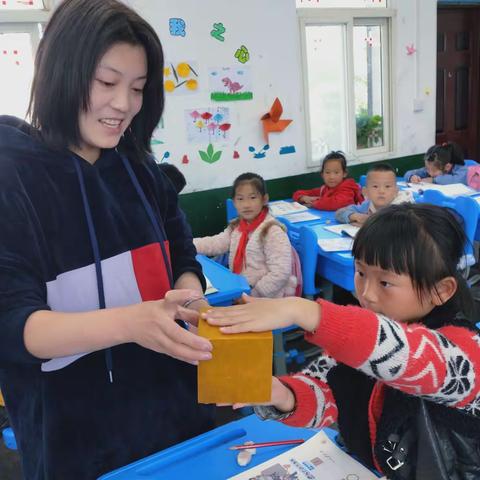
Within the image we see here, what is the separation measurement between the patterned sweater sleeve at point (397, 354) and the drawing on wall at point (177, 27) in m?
3.34

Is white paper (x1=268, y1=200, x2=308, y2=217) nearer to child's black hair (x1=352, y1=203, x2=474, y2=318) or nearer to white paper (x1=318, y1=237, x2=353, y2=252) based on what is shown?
white paper (x1=318, y1=237, x2=353, y2=252)

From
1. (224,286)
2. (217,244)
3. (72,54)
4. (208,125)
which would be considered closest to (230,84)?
(208,125)

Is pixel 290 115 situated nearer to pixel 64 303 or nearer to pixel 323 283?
pixel 323 283

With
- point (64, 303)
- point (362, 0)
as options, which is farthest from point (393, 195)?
point (64, 303)

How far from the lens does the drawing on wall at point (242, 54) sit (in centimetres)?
388

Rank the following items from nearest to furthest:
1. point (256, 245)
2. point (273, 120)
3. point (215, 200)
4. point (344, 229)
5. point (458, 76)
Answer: point (256, 245)
point (344, 229)
point (215, 200)
point (273, 120)
point (458, 76)

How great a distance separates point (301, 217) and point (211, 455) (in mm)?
2774

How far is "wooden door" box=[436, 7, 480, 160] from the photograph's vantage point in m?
5.23

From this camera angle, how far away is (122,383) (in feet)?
A: 3.16

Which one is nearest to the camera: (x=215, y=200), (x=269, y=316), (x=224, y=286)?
(x=269, y=316)

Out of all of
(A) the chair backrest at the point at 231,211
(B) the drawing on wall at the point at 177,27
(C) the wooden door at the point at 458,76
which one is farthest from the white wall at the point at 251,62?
(C) the wooden door at the point at 458,76

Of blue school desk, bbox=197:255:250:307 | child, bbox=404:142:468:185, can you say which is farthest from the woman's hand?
child, bbox=404:142:468:185

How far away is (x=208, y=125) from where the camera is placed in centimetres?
388

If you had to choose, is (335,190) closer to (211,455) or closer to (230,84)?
(230,84)
